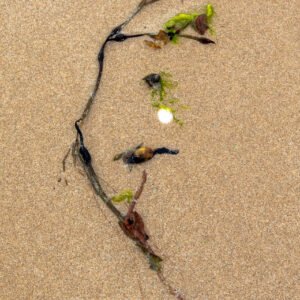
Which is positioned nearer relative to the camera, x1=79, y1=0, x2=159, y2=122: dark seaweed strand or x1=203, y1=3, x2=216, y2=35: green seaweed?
x1=79, y1=0, x2=159, y2=122: dark seaweed strand

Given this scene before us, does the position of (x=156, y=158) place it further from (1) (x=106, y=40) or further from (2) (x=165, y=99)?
(1) (x=106, y=40)

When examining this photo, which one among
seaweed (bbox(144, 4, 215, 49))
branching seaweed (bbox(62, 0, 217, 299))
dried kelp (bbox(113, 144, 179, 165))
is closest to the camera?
branching seaweed (bbox(62, 0, 217, 299))

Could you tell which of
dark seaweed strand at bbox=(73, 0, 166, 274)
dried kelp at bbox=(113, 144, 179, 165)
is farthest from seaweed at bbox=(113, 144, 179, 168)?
dark seaweed strand at bbox=(73, 0, 166, 274)

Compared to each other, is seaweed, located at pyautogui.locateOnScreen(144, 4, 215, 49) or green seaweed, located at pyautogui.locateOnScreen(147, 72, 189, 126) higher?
seaweed, located at pyautogui.locateOnScreen(144, 4, 215, 49)

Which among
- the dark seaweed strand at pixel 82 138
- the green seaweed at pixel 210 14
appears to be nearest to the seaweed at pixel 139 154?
the dark seaweed strand at pixel 82 138

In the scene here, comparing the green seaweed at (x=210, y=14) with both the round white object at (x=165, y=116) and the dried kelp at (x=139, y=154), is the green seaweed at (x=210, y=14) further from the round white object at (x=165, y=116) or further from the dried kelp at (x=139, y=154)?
the dried kelp at (x=139, y=154)

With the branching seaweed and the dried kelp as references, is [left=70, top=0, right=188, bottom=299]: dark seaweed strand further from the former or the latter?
the dried kelp

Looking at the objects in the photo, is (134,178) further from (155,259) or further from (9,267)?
(9,267)
